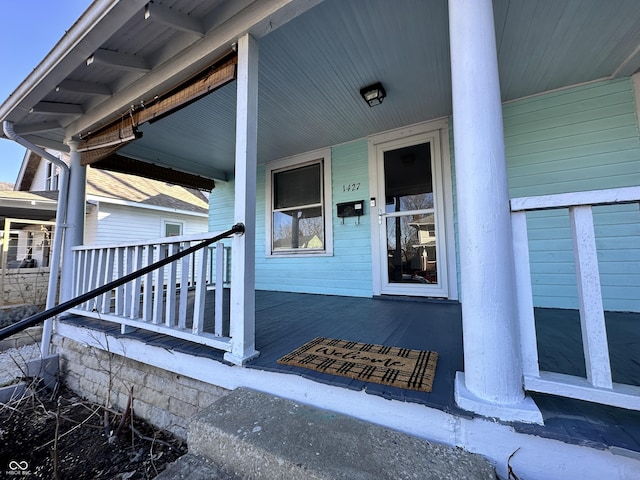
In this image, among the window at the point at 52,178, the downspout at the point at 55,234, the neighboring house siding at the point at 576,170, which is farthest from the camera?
the window at the point at 52,178

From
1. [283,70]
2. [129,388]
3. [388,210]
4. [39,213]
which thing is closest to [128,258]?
[129,388]

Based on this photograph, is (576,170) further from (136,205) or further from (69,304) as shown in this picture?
(136,205)

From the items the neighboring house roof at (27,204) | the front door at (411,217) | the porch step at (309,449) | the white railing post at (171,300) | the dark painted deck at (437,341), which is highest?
the neighboring house roof at (27,204)

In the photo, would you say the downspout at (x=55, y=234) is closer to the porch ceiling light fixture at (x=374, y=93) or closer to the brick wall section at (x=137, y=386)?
the brick wall section at (x=137, y=386)

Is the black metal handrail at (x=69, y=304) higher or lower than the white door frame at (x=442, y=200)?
lower

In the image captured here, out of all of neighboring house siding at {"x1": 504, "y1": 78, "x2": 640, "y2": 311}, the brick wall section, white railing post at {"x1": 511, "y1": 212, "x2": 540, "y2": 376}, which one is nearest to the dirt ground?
the brick wall section

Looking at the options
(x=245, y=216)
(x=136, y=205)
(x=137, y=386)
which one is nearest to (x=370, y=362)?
(x=245, y=216)

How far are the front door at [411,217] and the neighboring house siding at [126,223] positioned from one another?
22.0ft

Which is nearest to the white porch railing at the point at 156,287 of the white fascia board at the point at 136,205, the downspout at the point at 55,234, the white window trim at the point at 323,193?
the downspout at the point at 55,234

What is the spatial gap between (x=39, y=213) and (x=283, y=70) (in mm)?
9310

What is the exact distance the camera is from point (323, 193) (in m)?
4.26

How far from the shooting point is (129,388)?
2.29 meters

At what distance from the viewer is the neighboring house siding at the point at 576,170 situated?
2541mm

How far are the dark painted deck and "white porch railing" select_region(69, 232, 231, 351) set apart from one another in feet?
0.39
